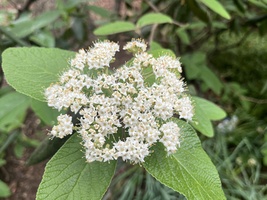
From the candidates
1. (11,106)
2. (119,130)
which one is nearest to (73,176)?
(119,130)

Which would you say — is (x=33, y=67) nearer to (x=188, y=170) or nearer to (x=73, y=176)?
(x=73, y=176)

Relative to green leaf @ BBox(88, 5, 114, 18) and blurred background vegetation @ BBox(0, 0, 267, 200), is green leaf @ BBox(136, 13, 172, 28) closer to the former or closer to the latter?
blurred background vegetation @ BBox(0, 0, 267, 200)

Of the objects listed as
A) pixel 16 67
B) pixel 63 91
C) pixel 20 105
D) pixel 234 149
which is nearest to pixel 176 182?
pixel 63 91

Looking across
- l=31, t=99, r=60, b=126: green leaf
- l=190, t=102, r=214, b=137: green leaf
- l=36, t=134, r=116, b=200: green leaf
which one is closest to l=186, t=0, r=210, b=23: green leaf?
l=190, t=102, r=214, b=137: green leaf

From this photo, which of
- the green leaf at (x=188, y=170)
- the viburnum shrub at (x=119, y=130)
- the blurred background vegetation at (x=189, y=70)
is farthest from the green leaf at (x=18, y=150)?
the green leaf at (x=188, y=170)

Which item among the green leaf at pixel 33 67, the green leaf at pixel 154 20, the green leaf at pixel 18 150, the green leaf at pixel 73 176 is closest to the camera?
the green leaf at pixel 73 176

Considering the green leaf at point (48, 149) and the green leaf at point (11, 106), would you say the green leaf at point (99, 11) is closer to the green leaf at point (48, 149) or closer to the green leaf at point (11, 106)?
the green leaf at point (11, 106)
